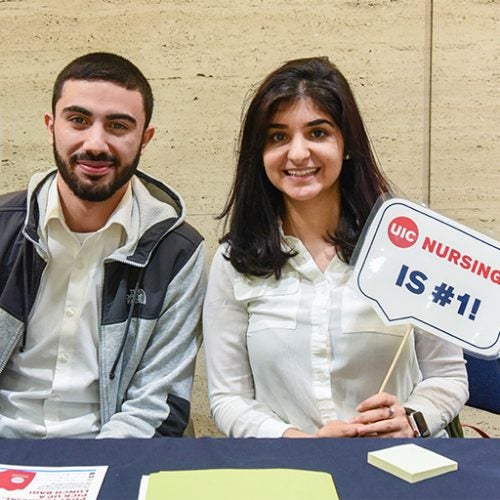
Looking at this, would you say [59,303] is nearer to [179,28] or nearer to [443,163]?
[179,28]

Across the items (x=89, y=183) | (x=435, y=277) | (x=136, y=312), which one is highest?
(x=89, y=183)

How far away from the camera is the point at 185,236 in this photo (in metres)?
1.58

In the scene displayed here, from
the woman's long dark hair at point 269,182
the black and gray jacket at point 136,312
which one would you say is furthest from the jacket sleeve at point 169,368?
the woman's long dark hair at point 269,182

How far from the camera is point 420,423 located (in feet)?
4.15

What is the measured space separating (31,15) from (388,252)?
1680 millimetres

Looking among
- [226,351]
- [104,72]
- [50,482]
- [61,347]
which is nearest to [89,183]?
[104,72]

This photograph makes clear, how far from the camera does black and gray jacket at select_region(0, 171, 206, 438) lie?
145cm

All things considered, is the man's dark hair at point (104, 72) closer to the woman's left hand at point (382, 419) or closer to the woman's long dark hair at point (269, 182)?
the woman's long dark hair at point (269, 182)

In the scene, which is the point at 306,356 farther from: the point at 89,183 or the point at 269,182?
the point at 89,183

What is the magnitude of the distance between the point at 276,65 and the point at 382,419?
1407 mm

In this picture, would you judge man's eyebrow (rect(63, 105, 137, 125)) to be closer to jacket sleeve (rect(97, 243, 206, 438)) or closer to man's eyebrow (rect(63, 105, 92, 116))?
man's eyebrow (rect(63, 105, 92, 116))

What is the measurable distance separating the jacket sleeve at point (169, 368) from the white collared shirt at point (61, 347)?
10cm

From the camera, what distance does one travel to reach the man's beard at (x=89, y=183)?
1492mm

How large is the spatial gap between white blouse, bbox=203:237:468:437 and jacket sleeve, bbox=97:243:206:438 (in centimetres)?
8
